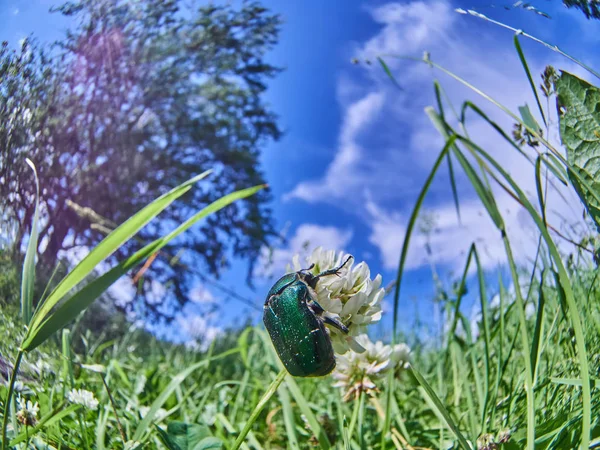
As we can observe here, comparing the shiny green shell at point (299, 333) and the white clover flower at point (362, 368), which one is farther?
the white clover flower at point (362, 368)

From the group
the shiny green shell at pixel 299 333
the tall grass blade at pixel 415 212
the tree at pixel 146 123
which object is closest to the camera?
the shiny green shell at pixel 299 333

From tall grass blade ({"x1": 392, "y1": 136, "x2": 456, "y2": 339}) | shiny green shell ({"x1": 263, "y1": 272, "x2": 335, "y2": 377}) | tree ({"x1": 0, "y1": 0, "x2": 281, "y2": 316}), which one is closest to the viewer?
shiny green shell ({"x1": 263, "y1": 272, "x2": 335, "y2": 377})

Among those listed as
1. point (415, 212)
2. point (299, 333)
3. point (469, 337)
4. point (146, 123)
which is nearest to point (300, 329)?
point (299, 333)

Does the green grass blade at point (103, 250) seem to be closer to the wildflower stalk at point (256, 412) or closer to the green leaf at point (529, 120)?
the wildflower stalk at point (256, 412)

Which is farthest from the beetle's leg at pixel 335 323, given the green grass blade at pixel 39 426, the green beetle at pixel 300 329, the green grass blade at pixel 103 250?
the green grass blade at pixel 39 426

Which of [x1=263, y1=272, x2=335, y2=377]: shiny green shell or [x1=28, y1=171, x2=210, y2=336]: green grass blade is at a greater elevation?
[x1=28, y1=171, x2=210, y2=336]: green grass blade

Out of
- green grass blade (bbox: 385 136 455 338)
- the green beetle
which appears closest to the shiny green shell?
the green beetle

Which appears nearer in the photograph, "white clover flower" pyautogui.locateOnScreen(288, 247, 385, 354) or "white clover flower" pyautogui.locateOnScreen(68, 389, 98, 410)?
"white clover flower" pyautogui.locateOnScreen(288, 247, 385, 354)

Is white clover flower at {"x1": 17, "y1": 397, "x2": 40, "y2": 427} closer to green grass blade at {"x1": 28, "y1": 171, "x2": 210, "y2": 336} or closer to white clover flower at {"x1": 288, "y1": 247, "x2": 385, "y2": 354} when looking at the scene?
green grass blade at {"x1": 28, "y1": 171, "x2": 210, "y2": 336}

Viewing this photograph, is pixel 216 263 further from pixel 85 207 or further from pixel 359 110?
pixel 359 110
